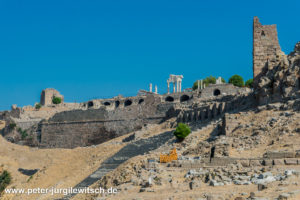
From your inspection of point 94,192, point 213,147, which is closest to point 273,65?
point 213,147

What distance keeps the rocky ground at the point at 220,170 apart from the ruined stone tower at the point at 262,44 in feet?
20.2

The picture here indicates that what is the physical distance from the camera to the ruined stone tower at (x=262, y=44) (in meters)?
29.5

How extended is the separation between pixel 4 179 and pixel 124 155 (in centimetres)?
966

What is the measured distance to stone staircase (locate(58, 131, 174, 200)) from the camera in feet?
75.7

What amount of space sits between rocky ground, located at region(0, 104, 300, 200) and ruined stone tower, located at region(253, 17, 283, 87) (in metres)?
6.16

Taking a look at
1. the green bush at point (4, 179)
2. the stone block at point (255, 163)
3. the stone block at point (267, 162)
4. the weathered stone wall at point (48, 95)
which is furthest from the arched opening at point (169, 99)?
the stone block at point (267, 162)

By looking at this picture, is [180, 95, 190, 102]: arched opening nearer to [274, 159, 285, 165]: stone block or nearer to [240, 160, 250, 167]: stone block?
[240, 160, 250, 167]: stone block

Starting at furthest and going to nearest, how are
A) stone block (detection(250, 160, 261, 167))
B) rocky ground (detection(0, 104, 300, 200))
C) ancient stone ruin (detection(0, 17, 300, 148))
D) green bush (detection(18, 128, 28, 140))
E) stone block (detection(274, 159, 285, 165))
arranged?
1. green bush (detection(18, 128, 28, 140))
2. ancient stone ruin (detection(0, 17, 300, 148))
3. stone block (detection(250, 160, 261, 167))
4. stone block (detection(274, 159, 285, 165))
5. rocky ground (detection(0, 104, 300, 200))

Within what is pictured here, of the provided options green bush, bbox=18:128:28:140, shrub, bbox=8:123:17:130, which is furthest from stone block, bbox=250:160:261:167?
shrub, bbox=8:123:17:130

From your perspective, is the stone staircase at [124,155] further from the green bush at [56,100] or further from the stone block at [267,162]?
the green bush at [56,100]

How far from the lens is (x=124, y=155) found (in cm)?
2698

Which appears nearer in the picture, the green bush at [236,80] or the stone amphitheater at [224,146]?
the stone amphitheater at [224,146]

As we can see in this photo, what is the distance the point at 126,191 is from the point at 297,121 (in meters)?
8.15

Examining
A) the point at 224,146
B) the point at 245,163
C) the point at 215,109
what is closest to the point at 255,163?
the point at 245,163
